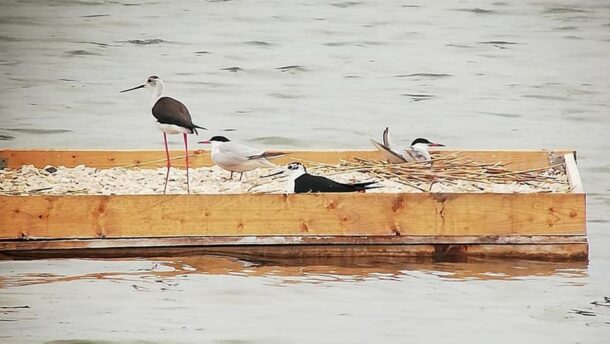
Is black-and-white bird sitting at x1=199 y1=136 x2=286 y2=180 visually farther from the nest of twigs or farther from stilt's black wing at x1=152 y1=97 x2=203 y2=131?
the nest of twigs

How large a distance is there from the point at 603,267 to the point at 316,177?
1.64m

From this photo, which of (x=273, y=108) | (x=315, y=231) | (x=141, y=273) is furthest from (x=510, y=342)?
(x=273, y=108)

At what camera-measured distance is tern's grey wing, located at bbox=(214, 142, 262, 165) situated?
8.96 m

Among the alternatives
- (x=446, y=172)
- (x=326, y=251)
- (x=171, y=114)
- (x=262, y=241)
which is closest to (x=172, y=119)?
(x=171, y=114)

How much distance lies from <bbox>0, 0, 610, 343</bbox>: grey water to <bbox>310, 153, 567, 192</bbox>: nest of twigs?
0.53 metres

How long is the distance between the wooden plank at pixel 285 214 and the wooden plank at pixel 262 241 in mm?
28

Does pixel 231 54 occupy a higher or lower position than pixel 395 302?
higher

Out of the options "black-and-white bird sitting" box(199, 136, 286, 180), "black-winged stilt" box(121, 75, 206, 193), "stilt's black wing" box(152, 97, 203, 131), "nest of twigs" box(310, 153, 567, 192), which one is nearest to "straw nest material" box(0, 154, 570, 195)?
"nest of twigs" box(310, 153, 567, 192)

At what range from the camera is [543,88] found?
53.8ft

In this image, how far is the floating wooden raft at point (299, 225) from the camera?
8164 millimetres

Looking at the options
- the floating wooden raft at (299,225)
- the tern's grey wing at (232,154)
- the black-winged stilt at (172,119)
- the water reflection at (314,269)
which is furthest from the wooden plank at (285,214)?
the tern's grey wing at (232,154)

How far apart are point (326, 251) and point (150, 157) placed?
1.93 m

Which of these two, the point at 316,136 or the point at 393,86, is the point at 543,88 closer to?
the point at 393,86

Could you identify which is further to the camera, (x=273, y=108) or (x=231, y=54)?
(x=231, y=54)
